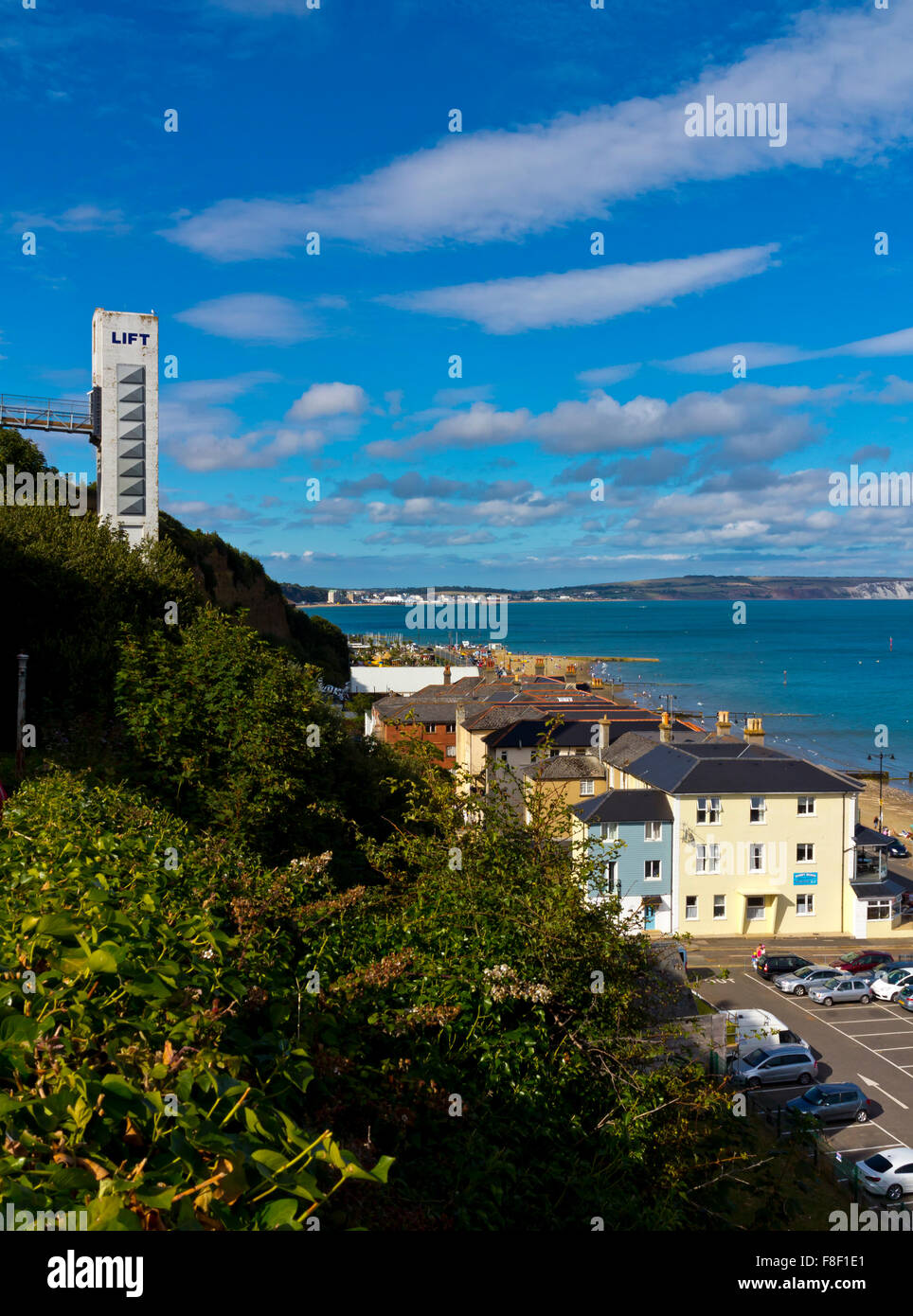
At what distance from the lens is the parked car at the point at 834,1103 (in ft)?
70.7

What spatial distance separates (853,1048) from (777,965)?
5.64 meters

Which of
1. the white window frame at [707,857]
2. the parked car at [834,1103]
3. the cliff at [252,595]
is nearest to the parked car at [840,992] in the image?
the white window frame at [707,857]

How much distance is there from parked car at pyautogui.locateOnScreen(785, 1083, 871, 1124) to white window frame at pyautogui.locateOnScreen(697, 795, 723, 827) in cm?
1515

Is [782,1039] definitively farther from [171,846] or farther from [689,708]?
[689,708]

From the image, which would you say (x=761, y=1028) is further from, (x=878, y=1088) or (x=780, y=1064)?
(x=878, y=1088)

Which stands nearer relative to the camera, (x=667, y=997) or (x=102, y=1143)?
(x=102, y=1143)

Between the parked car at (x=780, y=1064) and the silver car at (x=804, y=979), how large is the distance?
679 cm

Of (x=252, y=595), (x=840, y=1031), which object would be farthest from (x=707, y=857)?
(x=252, y=595)

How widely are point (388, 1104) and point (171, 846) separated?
10.7 ft

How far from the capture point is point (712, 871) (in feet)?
122

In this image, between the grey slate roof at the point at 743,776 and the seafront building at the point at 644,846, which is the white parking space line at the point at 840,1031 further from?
the grey slate roof at the point at 743,776

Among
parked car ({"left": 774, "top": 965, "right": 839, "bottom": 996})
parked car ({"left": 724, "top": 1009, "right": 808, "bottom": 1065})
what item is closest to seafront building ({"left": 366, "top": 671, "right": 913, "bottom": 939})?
parked car ({"left": 774, "top": 965, "right": 839, "bottom": 996})
